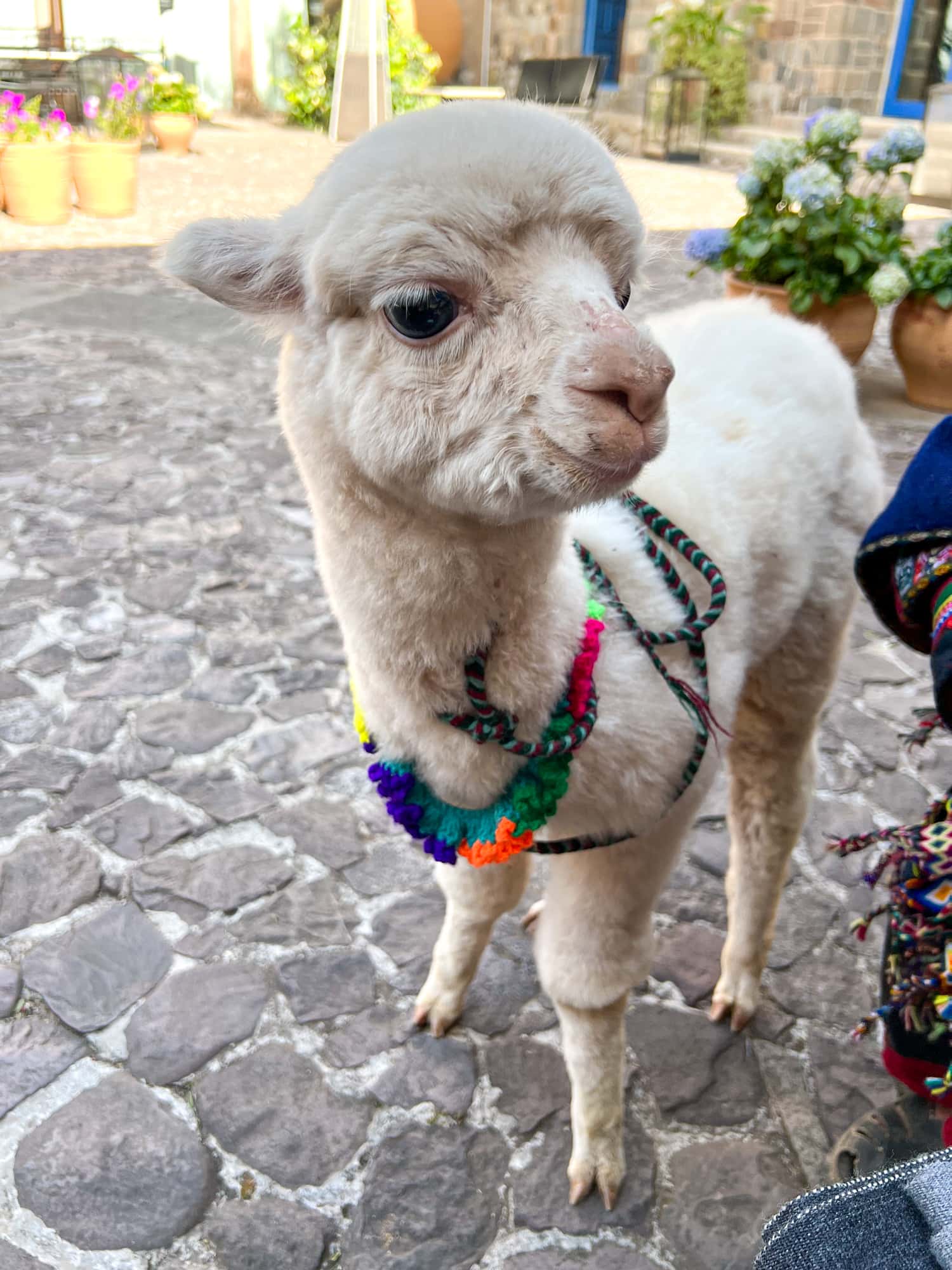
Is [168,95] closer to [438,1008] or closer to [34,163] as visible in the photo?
[34,163]

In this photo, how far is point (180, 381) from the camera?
18.2 feet

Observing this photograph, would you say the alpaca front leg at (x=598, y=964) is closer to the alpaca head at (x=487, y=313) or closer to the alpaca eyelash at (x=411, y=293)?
the alpaca head at (x=487, y=313)

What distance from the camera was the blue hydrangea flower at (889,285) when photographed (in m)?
4.86

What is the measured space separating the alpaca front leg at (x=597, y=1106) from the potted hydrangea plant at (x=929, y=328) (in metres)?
4.49

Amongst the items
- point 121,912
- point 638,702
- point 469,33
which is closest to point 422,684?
point 638,702

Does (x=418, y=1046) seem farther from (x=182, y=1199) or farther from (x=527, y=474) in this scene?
(x=527, y=474)

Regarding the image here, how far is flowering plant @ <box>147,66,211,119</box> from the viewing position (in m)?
11.9

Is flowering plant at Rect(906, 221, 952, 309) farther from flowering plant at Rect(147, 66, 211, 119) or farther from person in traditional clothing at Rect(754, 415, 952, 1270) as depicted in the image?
flowering plant at Rect(147, 66, 211, 119)

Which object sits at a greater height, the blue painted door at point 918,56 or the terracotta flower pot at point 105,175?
the blue painted door at point 918,56

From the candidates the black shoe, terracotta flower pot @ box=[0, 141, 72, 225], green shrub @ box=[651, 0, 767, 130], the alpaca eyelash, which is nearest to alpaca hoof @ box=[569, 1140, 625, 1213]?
the black shoe

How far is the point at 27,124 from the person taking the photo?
8070mm

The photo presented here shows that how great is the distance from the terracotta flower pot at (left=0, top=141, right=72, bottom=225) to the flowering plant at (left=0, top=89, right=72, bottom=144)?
0.46 ft

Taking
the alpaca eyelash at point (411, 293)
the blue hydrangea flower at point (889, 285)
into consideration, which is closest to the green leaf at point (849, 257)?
the blue hydrangea flower at point (889, 285)

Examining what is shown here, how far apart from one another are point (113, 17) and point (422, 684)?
53.5 feet
